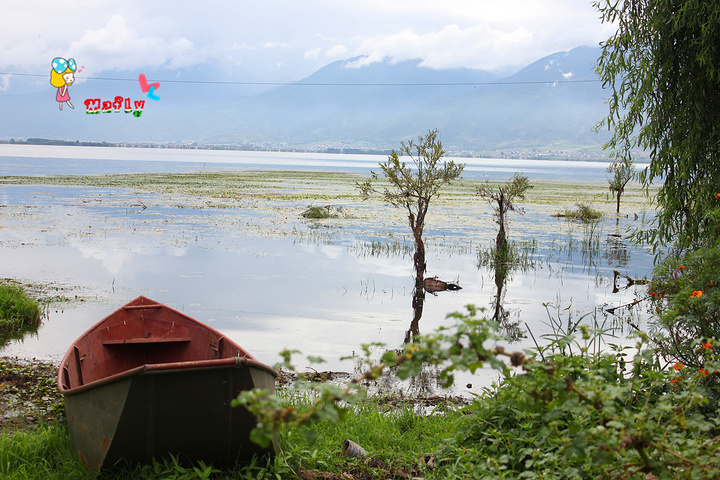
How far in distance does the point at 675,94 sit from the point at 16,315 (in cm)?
1056

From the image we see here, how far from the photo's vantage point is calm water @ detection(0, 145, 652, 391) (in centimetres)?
1048

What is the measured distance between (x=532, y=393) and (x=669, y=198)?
7357 millimetres

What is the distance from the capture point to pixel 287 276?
1505cm

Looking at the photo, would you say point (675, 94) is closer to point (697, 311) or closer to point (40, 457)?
point (697, 311)

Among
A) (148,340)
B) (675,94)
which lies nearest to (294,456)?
(148,340)


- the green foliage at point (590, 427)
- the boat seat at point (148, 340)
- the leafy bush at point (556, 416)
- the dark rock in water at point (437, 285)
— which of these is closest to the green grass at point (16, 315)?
the boat seat at point (148, 340)

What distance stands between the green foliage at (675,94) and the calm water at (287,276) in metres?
2.47

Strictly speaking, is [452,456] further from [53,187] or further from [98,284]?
[53,187]

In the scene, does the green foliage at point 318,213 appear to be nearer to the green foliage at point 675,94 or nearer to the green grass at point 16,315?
the green grass at point 16,315

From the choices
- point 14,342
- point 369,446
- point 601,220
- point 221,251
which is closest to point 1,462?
point 369,446

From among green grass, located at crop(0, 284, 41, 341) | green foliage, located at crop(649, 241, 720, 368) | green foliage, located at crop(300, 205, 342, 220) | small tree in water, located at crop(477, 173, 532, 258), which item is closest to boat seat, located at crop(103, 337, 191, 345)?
green grass, located at crop(0, 284, 41, 341)

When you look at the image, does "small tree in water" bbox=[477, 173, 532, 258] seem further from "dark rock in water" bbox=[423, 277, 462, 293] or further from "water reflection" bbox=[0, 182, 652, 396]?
"dark rock in water" bbox=[423, 277, 462, 293]

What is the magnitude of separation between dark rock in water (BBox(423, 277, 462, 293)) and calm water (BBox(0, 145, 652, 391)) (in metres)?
0.33

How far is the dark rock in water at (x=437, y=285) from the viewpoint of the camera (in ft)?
46.3
